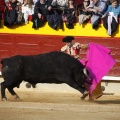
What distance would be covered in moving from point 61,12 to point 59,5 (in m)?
0.16

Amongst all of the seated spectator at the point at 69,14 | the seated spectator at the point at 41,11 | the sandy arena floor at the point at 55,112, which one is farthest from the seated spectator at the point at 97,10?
the sandy arena floor at the point at 55,112

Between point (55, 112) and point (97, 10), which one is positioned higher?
point (97, 10)

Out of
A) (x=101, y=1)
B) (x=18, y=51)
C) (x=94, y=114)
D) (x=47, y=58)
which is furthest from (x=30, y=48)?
(x=94, y=114)

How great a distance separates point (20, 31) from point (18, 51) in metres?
0.44

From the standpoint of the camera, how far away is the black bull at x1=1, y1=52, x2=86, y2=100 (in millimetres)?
9844

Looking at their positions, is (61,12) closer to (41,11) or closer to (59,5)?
(59,5)

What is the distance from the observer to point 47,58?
9898 millimetres

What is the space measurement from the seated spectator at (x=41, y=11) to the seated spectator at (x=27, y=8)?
18cm

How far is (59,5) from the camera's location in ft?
39.4

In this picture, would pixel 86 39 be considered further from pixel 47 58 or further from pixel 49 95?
pixel 47 58

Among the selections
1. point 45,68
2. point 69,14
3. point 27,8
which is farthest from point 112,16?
point 45,68

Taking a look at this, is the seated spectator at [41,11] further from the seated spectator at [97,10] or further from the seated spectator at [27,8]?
the seated spectator at [97,10]

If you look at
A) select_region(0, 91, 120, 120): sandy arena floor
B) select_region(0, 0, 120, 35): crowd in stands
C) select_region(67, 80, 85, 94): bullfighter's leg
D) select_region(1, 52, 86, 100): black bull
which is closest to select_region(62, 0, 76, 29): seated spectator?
select_region(0, 0, 120, 35): crowd in stands

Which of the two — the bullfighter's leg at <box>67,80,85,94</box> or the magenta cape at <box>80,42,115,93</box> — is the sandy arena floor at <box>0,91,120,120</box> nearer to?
the bullfighter's leg at <box>67,80,85,94</box>
